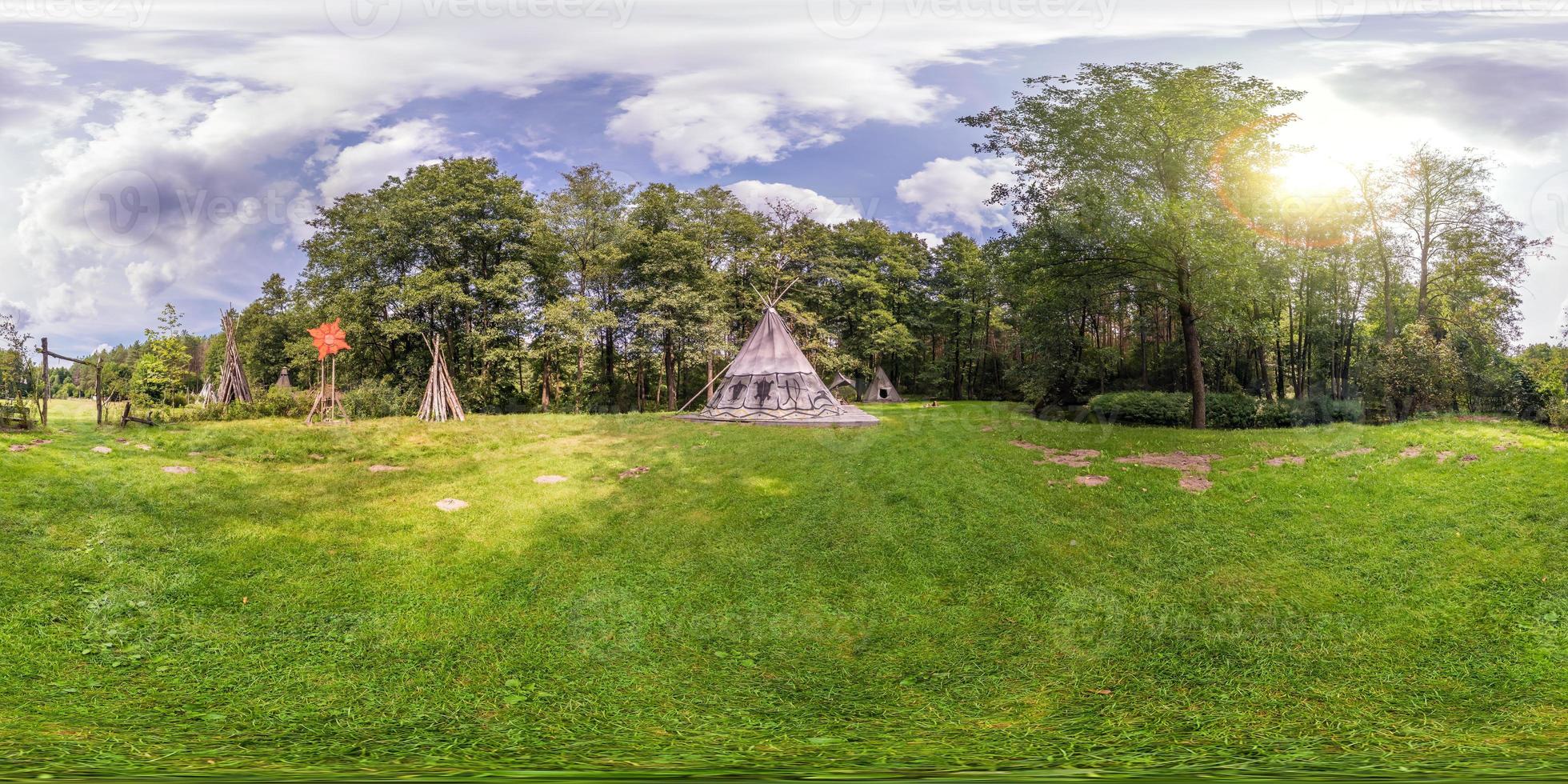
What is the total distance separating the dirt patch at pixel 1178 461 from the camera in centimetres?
1012

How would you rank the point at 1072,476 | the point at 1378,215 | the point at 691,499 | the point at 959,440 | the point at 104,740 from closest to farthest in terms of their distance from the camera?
the point at 104,740
the point at 691,499
the point at 1072,476
the point at 959,440
the point at 1378,215

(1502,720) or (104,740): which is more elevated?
(104,740)

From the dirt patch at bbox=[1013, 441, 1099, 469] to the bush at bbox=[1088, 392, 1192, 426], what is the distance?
9600 millimetres

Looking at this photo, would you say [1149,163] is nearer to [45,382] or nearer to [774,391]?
[774,391]

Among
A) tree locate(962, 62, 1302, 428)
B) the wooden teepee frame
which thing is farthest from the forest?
the wooden teepee frame

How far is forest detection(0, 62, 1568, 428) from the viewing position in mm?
14812

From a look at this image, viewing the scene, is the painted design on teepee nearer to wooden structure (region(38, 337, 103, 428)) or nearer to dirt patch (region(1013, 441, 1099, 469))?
dirt patch (region(1013, 441, 1099, 469))

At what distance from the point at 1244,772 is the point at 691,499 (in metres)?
6.56

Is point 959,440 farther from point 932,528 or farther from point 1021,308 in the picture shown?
point 1021,308

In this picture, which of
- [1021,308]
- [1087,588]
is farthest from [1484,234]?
[1087,588]

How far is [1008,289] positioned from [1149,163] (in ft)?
29.8

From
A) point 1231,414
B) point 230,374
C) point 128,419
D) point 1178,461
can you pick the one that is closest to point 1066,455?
point 1178,461

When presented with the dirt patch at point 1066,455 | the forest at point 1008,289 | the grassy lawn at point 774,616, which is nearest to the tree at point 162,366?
the forest at point 1008,289

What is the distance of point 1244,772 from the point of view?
8.20 feet
